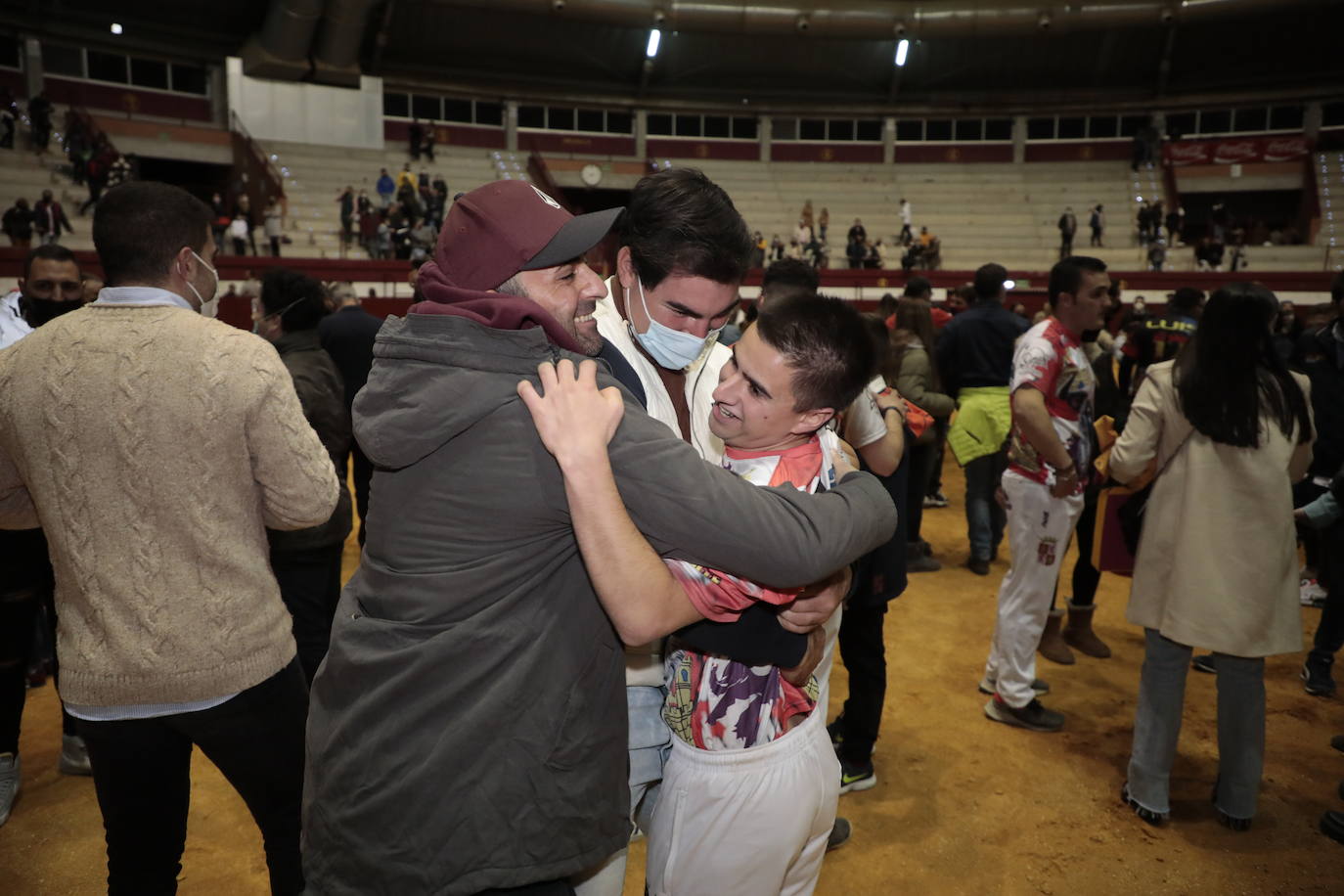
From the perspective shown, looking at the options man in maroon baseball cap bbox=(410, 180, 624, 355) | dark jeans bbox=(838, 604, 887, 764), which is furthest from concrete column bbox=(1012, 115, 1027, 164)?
man in maroon baseball cap bbox=(410, 180, 624, 355)

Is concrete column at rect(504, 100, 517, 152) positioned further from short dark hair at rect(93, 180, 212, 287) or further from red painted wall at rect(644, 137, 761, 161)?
short dark hair at rect(93, 180, 212, 287)

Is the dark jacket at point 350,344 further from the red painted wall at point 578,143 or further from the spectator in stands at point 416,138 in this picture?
the red painted wall at point 578,143

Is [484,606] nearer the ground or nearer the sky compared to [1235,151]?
nearer the ground

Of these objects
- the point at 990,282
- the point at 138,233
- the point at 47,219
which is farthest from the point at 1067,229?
the point at 138,233

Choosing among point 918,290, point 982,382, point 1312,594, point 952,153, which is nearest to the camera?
point 1312,594

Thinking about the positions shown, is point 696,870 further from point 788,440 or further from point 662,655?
point 788,440

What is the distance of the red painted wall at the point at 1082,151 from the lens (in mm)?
28641

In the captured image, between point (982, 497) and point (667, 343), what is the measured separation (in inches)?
192

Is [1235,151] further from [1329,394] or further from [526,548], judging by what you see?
[526,548]

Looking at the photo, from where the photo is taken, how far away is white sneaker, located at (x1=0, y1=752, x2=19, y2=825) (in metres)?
3.06

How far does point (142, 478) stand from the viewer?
1777 mm

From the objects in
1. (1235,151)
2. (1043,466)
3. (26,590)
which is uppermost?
(1235,151)

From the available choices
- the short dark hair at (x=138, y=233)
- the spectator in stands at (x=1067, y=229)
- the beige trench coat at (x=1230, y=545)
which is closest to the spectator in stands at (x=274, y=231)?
the short dark hair at (x=138, y=233)

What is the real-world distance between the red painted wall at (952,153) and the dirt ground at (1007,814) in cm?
2867
